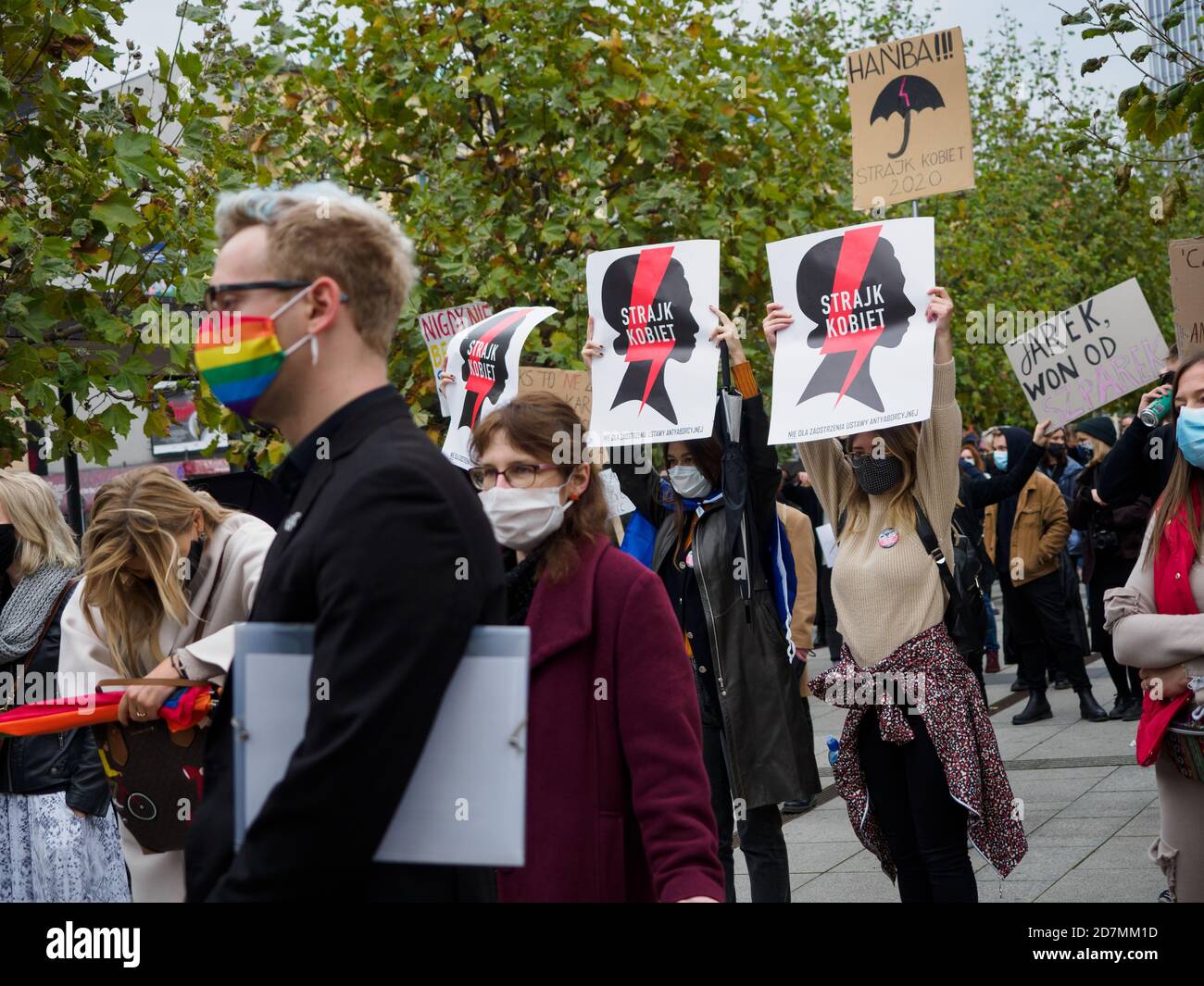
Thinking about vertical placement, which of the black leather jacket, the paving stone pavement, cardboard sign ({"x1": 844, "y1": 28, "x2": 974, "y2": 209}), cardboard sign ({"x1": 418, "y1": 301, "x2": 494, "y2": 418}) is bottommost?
the paving stone pavement

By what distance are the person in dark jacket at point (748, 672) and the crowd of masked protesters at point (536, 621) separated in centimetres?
1

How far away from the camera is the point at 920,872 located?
495 cm

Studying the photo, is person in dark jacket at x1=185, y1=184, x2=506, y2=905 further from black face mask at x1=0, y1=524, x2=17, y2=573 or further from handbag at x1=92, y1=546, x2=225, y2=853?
black face mask at x1=0, y1=524, x2=17, y2=573

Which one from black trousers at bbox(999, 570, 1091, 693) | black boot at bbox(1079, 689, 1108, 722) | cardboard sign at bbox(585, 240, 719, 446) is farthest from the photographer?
black trousers at bbox(999, 570, 1091, 693)

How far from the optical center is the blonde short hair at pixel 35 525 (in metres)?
5.52

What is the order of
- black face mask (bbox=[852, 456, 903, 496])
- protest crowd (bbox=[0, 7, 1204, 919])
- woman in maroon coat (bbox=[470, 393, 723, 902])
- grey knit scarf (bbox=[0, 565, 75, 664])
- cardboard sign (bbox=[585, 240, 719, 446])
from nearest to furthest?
1. protest crowd (bbox=[0, 7, 1204, 919])
2. woman in maroon coat (bbox=[470, 393, 723, 902])
3. black face mask (bbox=[852, 456, 903, 496])
4. grey knit scarf (bbox=[0, 565, 75, 664])
5. cardboard sign (bbox=[585, 240, 719, 446])

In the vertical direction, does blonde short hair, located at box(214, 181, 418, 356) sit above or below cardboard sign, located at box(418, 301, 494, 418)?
below

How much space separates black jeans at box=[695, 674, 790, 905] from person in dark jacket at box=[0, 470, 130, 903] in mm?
2256

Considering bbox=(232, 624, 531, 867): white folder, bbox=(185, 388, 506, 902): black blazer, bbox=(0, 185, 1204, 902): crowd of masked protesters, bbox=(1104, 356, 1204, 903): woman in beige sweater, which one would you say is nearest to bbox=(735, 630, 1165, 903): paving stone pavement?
bbox=(0, 185, 1204, 902): crowd of masked protesters

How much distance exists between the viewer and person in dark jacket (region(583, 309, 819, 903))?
17.8 feet

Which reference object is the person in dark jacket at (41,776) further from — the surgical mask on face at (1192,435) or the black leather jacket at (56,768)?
the surgical mask on face at (1192,435)

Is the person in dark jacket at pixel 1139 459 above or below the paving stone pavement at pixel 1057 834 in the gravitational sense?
above

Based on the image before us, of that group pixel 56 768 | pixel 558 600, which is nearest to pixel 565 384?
pixel 56 768

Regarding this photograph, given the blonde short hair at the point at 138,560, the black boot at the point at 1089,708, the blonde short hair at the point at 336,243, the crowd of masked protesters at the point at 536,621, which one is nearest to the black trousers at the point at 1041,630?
the black boot at the point at 1089,708
